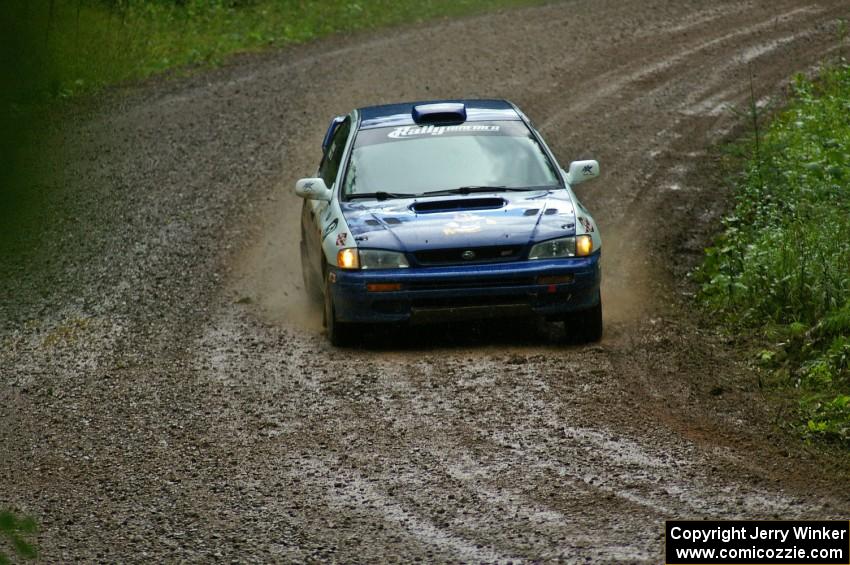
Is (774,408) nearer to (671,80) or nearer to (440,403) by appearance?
(440,403)

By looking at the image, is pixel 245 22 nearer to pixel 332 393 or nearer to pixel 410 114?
pixel 410 114

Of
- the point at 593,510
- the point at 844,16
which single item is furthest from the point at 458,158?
the point at 844,16

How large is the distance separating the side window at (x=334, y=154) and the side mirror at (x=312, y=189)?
349 mm

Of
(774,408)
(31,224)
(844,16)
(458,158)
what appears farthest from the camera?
(844,16)

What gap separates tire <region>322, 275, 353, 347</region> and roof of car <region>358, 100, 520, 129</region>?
179cm

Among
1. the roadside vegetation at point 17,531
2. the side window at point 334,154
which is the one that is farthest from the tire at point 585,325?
the roadside vegetation at point 17,531

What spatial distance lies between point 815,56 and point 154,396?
47.8 feet

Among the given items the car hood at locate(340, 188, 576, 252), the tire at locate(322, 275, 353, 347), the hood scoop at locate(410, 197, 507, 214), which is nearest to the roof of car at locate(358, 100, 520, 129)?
the car hood at locate(340, 188, 576, 252)

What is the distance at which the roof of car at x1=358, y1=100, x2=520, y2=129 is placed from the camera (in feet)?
35.3

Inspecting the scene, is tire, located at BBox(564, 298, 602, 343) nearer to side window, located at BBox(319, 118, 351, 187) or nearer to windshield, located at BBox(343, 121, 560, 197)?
windshield, located at BBox(343, 121, 560, 197)

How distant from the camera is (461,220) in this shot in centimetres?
932

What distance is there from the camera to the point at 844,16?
2284 cm

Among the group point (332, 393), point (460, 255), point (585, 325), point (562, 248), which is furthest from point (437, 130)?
point (332, 393)

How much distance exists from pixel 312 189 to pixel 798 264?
387 cm
